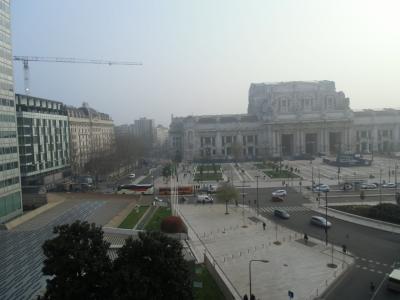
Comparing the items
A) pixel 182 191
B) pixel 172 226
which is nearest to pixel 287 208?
pixel 172 226

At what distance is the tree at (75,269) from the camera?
16.2 metres

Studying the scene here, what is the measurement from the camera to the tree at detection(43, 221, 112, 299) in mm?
16172

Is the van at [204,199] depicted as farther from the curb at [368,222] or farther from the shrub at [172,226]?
the shrub at [172,226]

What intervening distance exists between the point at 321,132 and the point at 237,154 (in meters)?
29.7

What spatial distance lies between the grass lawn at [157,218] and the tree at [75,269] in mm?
19250

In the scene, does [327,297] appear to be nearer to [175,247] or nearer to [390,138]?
[175,247]

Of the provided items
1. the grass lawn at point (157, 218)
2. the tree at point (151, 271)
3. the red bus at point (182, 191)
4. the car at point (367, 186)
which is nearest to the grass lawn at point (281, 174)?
the car at point (367, 186)

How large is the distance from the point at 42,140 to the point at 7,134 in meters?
29.8

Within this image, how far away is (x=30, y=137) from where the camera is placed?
207ft

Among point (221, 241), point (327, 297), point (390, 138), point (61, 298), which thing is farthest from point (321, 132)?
point (61, 298)

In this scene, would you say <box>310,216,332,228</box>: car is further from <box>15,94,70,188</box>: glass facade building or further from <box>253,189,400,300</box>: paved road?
<box>15,94,70,188</box>: glass facade building

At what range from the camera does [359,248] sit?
97.2ft

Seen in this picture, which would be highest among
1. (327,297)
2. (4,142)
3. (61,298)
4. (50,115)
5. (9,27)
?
(9,27)

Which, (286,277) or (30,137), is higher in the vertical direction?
(30,137)
